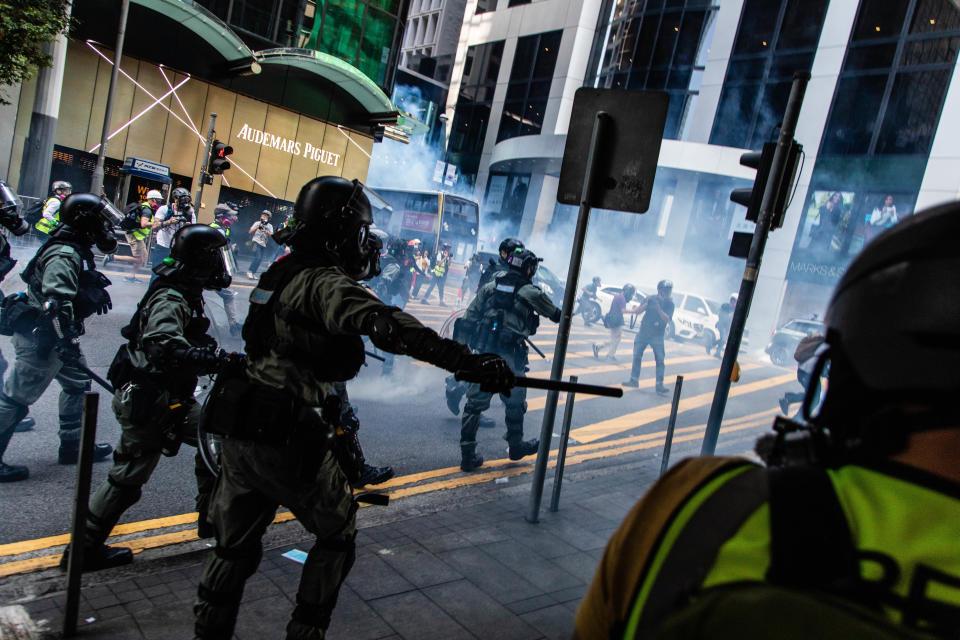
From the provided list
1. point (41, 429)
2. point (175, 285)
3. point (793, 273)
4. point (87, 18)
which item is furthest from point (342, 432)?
point (793, 273)

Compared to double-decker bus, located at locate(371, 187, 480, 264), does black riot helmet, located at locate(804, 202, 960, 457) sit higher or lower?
→ lower

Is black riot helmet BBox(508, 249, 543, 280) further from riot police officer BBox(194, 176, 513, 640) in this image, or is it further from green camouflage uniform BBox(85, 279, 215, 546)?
riot police officer BBox(194, 176, 513, 640)

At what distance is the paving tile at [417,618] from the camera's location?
9.73 ft

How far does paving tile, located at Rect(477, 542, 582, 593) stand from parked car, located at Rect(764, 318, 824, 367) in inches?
599

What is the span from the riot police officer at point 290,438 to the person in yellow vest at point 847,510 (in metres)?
1.56

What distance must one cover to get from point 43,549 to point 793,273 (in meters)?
23.8

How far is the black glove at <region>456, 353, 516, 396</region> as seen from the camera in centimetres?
229

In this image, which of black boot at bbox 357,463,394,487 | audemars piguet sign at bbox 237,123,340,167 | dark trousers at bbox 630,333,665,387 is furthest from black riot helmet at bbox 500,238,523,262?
audemars piguet sign at bbox 237,123,340,167

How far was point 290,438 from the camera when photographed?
254 cm

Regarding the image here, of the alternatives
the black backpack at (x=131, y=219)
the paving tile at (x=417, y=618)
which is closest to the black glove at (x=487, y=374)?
the paving tile at (x=417, y=618)

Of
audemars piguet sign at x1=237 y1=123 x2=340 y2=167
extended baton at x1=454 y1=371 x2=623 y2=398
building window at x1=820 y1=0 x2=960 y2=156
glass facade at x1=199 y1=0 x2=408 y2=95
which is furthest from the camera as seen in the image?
audemars piguet sign at x1=237 y1=123 x2=340 y2=167

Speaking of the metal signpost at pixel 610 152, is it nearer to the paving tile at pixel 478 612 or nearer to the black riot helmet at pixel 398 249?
the paving tile at pixel 478 612

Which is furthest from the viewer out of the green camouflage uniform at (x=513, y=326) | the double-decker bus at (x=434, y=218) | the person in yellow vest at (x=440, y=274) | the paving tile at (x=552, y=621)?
the double-decker bus at (x=434, y=218)

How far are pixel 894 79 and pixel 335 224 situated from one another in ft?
77.7
